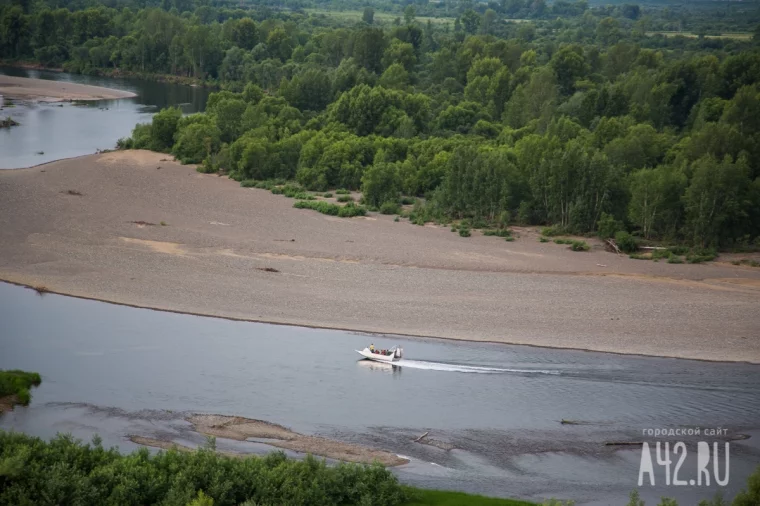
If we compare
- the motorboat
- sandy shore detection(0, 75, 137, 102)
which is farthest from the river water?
the motorboat

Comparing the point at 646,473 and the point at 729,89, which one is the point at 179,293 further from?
the point at 729,89

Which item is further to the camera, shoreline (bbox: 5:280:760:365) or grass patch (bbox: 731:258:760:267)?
grass patch (bbox: 731:258:760:267)

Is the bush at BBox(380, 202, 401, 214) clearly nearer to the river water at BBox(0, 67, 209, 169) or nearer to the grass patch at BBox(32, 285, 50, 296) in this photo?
the grass patch at BBox(32, 285, 50, 296)

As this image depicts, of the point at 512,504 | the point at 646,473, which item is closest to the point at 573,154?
the point at 646,473

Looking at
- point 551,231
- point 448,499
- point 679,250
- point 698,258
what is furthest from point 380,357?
point 679,250

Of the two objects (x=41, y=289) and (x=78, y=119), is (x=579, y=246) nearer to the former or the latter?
(x=41, y=289)

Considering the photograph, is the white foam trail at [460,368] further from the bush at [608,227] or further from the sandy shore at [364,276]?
the bush at [608,227]
